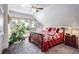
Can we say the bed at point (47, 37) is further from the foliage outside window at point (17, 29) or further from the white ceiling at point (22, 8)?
the white ceiling at point (22, 8)

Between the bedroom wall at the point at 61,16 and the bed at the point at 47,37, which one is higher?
the bedroom wall at the point at 61,16

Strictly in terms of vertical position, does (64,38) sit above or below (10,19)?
below

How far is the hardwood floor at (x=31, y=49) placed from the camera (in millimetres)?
2535

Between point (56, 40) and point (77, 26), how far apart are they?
0.40 meters

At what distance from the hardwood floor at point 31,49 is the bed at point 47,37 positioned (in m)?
0.07

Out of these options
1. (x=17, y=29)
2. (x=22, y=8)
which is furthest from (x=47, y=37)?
(x=22, y=8)

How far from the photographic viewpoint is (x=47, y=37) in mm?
2551

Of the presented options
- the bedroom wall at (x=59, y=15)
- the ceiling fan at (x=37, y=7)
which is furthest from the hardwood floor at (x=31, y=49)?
the ceiling fan at (x=37, y=7)

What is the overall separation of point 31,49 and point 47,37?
321 millimetres

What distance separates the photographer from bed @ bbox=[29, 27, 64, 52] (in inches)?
99.7

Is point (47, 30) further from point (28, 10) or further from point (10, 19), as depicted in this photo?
point (10, 19)
